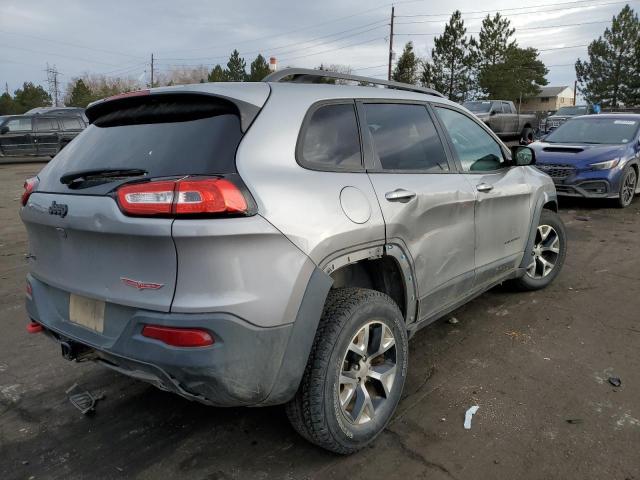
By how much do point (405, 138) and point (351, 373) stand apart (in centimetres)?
146

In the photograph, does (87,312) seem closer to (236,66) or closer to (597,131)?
(597,131)

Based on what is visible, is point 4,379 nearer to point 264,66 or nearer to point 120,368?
point 120,368

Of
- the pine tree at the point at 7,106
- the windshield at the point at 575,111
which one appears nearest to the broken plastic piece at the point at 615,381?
the windshield at the point at 575,111

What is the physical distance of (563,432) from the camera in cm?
269

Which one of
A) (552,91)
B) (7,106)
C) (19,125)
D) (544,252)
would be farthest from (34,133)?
(552,91)

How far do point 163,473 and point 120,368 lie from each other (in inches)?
22.4

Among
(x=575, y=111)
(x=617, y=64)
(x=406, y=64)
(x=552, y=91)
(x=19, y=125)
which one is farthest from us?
(x=552, y=91)

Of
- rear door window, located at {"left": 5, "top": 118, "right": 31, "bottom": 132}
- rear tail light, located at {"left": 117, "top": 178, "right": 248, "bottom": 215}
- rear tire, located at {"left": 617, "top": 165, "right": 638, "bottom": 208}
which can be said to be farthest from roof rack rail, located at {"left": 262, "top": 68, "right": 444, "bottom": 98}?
rear door window, located at {"left": 5, "top": 118, "right": 31, "bottom": 132}

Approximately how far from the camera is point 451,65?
5112 cm

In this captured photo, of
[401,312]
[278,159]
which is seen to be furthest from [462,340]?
[278,159]

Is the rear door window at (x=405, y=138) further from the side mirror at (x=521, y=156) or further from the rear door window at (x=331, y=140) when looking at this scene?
the side mirror at (x=521, y=156)

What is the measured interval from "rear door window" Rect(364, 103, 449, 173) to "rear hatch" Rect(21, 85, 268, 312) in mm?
745

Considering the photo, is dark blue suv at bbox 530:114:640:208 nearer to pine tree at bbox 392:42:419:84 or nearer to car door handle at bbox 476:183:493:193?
car door handle at bbox 476:183:493:193

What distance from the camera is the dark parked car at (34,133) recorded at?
Answer: 18.3 meters
